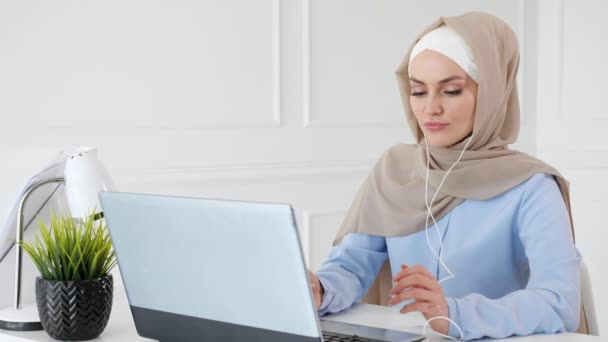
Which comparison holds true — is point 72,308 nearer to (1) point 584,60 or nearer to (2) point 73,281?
(2) point 73,281

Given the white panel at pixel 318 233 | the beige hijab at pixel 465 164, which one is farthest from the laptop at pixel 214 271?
the white panel at pixel 318 233

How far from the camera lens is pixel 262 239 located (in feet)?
4.15

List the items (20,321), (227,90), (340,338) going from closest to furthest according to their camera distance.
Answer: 1. (340,338)
2. (20,321)
3. (227,90)

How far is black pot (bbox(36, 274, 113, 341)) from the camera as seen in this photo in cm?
152

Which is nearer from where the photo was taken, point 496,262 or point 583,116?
point 496,262

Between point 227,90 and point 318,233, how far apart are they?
0.77m

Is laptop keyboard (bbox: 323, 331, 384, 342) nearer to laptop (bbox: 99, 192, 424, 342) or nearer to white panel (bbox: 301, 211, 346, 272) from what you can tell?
laptop (bbox: 99, 192, 424, 342)

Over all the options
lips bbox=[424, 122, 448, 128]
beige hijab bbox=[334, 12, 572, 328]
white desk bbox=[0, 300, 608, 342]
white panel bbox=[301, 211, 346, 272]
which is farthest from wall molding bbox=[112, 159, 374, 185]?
lips bbox=[424, 122, 448, 128]

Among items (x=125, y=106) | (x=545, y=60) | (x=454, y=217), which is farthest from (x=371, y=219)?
(x=545, y=60)

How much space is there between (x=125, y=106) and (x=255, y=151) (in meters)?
0.63

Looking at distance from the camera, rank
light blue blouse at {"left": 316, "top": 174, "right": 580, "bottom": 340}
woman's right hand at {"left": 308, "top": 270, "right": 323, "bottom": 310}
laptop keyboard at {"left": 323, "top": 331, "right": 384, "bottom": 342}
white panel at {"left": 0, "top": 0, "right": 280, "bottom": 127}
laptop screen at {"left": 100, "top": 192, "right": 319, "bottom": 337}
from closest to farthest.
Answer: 1. laptop screen at {"left": 100, "top": 192, "right": 319, "bottom": 337}
2. laptop keyboard at {"left": 323, "top": 331, "right": 384, "bottom": 342}
3. light blue blouse at {"left": 316, "top": 174, "right": 580, "bottom": 340}
4. woman's right hand at {"left": 308, "top": 270, "right": 323, "bottom": 310}
5. white panel at {"left": 0, "top": 0, "right": 280, "bottom": 127}

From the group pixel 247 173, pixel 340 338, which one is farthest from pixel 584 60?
pixel 340 338

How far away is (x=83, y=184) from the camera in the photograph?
62.7 inches

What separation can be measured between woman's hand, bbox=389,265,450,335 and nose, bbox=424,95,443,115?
465 millimetres
